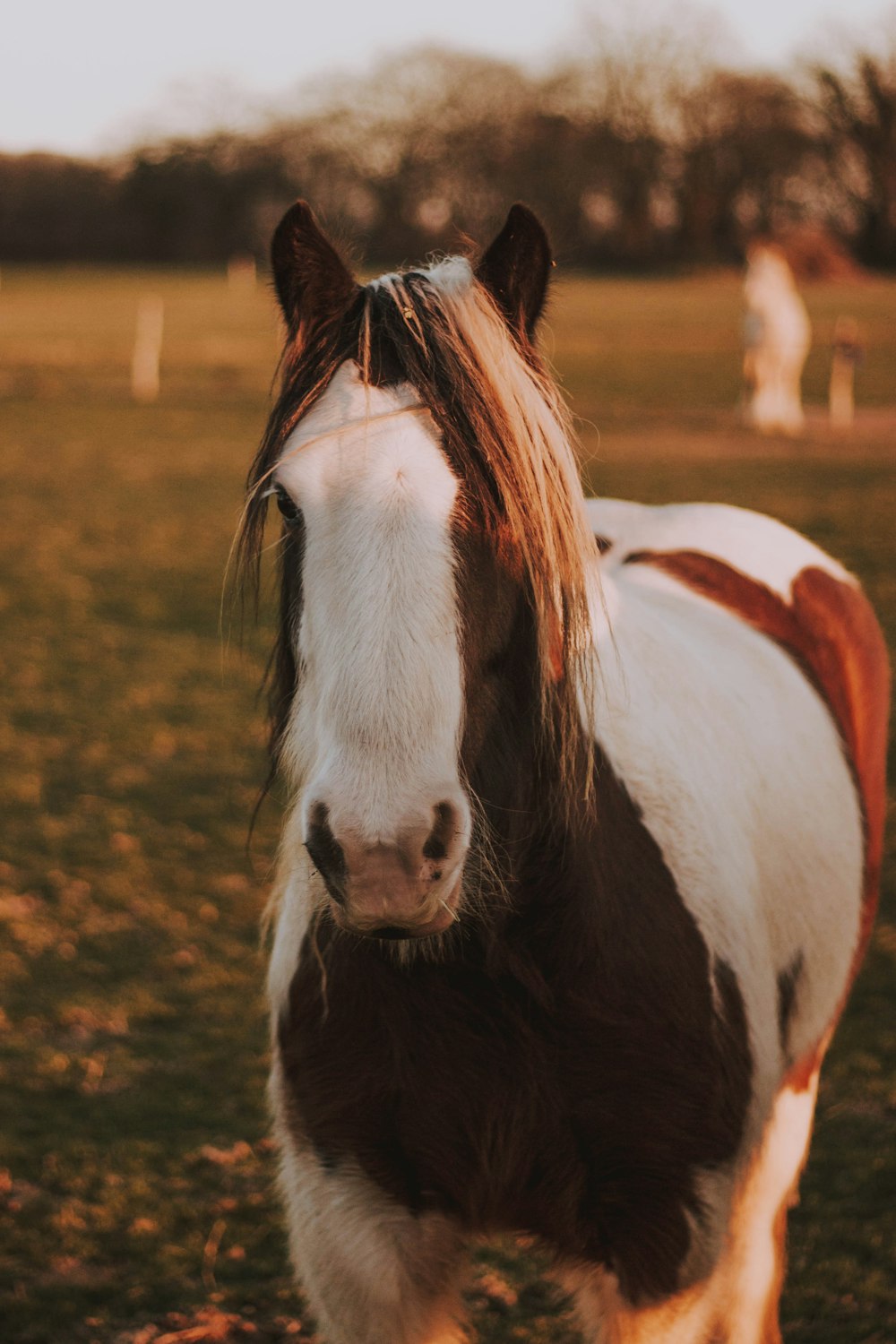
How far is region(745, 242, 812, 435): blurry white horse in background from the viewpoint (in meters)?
17.6

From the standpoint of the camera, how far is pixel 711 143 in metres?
45.8

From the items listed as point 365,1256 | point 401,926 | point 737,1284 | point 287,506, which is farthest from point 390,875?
point 737,1284

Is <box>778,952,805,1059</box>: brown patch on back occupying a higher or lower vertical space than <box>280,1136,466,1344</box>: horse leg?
higher

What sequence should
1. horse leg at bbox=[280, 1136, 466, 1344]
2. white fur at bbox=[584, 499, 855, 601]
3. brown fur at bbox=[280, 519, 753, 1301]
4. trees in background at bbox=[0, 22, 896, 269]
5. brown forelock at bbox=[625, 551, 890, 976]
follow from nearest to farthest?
brown fur at bbox=[280, 519, 753, 1301] < horse leg at bbox=[280, 1136, 466, 1344] < brown forelock at bbox=[625, 551, 890, 976] < white fur at bbox=[584, 499, 855, 601] < trees in background at bbox=[0, 22, 896, 269]

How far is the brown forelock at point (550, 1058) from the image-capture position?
A: 1.79 meters

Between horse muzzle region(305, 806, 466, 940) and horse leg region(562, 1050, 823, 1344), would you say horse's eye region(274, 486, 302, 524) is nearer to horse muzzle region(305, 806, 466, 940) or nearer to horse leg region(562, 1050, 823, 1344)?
horse muzzle region(305, 806, 466, 940)

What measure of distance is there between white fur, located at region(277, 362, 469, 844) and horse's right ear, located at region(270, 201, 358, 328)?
0.15 metres

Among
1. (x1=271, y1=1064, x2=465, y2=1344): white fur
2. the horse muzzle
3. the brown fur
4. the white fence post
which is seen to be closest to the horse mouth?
the horse muzzle

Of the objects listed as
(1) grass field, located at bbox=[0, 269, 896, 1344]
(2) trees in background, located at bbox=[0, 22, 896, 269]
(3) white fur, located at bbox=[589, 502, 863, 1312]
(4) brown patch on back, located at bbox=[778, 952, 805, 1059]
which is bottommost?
(1) grass field, located at bbox=[0, 269, 896, 1344]

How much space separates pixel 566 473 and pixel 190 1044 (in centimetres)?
288

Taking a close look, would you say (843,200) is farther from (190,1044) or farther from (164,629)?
(190,1044)

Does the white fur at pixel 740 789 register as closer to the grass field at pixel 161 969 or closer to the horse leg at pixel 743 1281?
the horse leg at pixel 743 1281

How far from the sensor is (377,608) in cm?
145

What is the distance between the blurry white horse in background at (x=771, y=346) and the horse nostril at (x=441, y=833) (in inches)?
674
